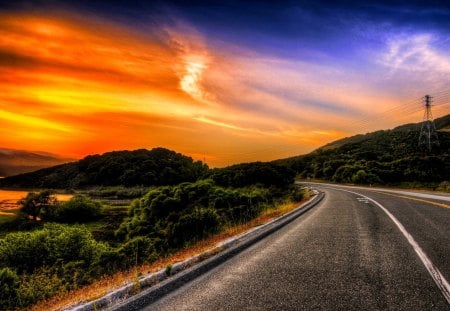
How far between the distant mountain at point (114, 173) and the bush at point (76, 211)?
31.2m

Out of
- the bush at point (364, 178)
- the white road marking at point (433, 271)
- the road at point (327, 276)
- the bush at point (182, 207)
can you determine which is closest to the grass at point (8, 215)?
the bush at point (182, 207)

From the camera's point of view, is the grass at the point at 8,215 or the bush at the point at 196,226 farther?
the grass at the point at 8,215

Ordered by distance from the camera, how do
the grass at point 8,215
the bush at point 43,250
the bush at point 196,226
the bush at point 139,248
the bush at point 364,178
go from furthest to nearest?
1. the bush at point 364,178
2. the grass at point 8,215
3. the bush at point 139,248
4. the bush at point 43,250
5. the bush at point 196,226

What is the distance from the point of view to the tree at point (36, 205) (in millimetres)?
53000

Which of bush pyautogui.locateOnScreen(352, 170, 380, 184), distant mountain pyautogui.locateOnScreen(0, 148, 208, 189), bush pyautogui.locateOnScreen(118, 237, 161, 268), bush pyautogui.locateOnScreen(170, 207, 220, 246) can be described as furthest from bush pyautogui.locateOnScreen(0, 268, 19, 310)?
distant mountain pyautogui.locateOnScreen(0, 148, 208, 189)

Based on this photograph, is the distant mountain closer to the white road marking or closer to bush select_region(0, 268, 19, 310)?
bush select_region(0, 268, 19, 310)

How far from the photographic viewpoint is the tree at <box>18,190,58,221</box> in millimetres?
53000

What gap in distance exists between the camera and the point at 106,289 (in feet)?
16.1

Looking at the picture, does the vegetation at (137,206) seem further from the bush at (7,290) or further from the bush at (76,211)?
the bush at (76,211)

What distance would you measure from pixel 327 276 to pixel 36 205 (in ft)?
192

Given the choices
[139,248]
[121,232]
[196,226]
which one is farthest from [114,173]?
[196,226]

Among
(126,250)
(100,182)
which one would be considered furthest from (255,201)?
(100,182)

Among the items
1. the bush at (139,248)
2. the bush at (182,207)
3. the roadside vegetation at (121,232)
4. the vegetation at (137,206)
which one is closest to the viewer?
the roadside vegetation at (121,232)

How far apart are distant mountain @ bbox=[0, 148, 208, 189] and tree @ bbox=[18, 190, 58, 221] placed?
108ft
